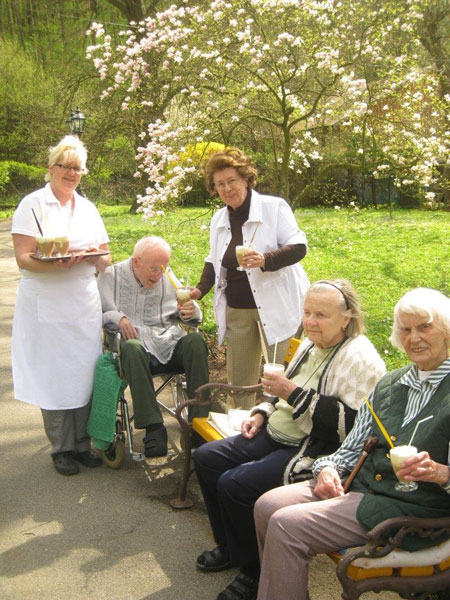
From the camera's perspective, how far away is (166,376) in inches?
191

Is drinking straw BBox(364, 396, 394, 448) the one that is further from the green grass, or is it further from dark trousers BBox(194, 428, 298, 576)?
the green grass

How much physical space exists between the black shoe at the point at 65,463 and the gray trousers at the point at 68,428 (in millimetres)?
→ 33

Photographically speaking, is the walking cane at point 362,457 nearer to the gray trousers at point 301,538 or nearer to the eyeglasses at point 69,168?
the gray trousers at point 301,538

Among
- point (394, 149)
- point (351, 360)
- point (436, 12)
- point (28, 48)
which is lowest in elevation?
point (351, 360)

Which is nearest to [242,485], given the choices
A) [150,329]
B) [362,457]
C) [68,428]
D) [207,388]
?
[362,457]

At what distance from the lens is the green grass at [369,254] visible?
27.2ft

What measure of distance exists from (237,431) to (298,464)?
0.74 metres

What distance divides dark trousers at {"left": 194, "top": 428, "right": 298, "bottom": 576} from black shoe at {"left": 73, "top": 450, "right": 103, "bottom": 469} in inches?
59.1

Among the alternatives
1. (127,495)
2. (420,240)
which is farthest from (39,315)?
(420,240)

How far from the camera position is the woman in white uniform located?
14.8 ft

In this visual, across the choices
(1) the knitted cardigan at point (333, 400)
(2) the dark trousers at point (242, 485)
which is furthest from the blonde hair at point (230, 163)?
(2) the dark trousers at point (242, 485)

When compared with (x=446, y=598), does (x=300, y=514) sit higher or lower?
higher

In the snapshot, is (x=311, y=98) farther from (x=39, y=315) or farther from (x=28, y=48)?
(x=28, y=48)

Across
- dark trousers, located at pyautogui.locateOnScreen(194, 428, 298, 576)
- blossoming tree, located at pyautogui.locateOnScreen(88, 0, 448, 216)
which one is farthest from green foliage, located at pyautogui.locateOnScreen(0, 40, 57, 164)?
dark trousers, located at pyautogui.locateOnScreen(194, 428, 298, 576)
